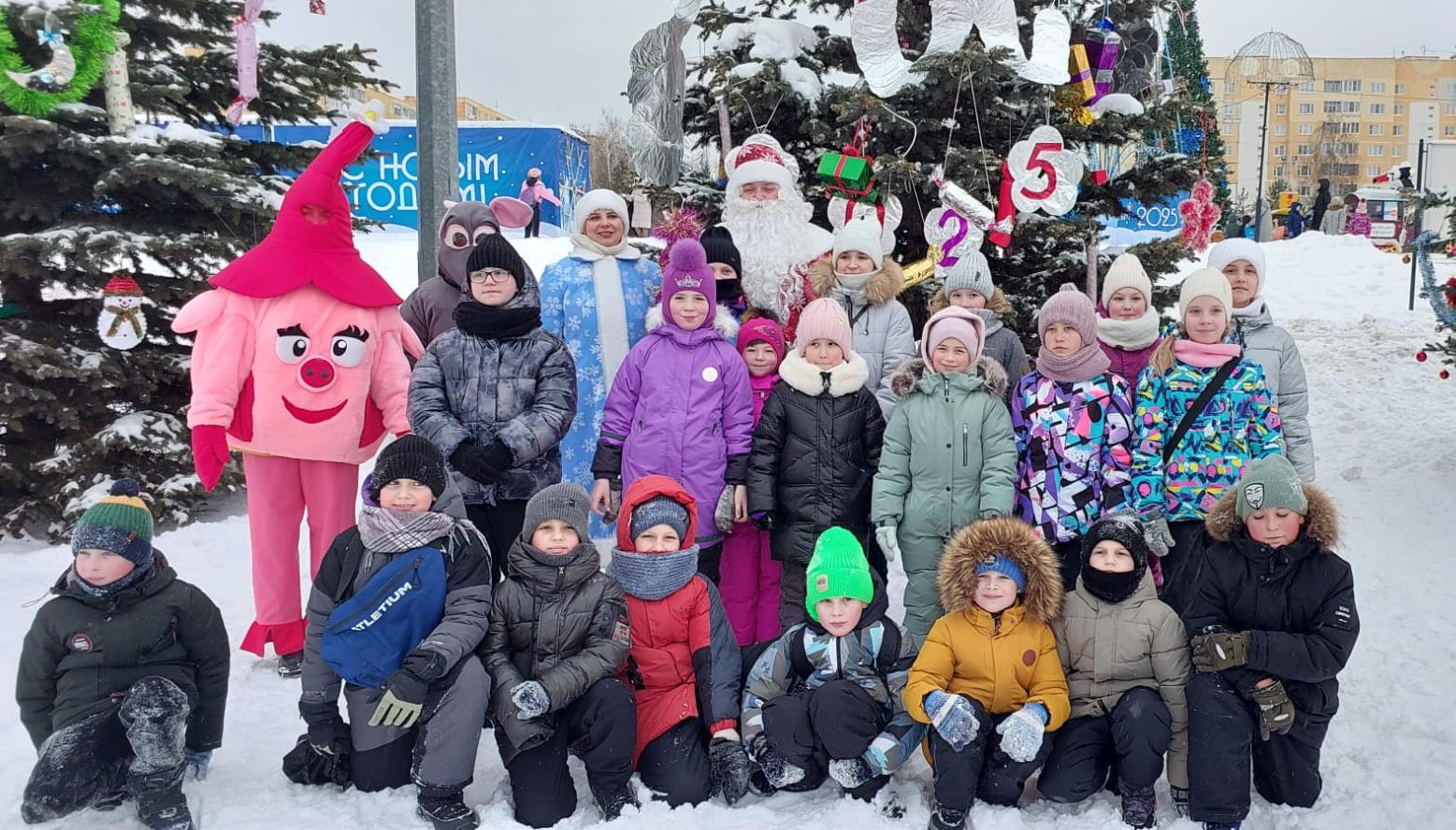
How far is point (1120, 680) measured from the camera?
11.3 ft

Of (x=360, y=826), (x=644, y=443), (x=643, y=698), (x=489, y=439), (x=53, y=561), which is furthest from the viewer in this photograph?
(x=53, y=561)

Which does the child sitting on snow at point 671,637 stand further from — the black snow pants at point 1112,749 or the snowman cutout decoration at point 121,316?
the snowman cutout decoration at point 121,316

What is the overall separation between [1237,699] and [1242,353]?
1.62 metres

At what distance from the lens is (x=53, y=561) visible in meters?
5.74

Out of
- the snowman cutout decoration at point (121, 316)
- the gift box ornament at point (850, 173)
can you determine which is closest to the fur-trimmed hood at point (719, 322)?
the gift box ornament at point (850, 173)

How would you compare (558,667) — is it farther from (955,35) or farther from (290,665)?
(955,35)

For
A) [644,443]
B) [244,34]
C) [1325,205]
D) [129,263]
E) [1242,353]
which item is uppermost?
[1325,205]

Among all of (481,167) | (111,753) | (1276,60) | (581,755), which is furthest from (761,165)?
(481,167)

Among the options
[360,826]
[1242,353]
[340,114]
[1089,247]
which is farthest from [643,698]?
[1089,247]

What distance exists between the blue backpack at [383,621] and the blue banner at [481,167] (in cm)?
1590

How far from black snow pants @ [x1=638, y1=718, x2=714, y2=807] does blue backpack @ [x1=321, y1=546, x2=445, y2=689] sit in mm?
903

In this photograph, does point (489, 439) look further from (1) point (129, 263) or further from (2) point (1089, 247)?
(2) point (1089, 247)

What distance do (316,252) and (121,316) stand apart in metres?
2.09

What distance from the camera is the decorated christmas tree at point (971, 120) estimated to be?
6.40m
